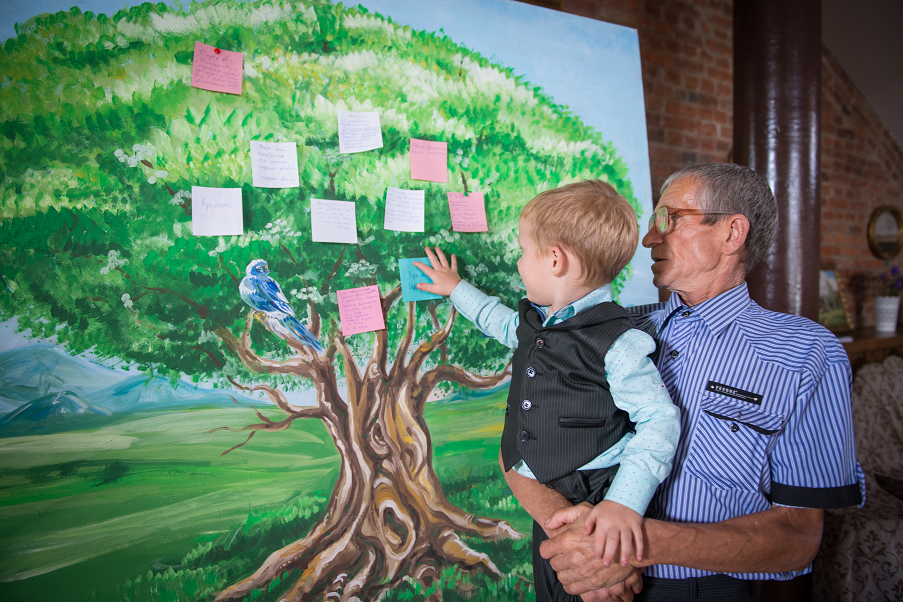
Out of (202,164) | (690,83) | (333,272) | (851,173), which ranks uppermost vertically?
(690,83)

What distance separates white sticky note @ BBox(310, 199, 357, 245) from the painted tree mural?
2cm

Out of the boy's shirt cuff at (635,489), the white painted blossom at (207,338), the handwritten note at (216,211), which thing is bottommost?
the boy's shirt cuff at (635,489)

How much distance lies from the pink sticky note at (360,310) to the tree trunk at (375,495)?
0.14ft

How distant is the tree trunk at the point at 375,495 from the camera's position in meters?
1.29

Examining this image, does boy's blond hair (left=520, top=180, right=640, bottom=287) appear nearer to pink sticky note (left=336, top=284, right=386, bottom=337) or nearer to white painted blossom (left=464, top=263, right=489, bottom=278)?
white painted blossom (left=464, top=263, right=489, bottom=278)

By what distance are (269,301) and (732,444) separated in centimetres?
119

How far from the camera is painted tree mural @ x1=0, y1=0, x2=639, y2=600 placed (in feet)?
3.63

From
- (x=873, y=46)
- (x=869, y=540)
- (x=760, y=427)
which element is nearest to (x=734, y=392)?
(x=760, y=427)

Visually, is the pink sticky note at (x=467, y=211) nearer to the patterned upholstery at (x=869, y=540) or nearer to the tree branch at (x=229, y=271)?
the tree branch at (x=229, y=271)

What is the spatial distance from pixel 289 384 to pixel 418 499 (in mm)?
521

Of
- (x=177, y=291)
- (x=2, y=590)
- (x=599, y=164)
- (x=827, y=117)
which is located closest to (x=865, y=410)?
(x=827, y=117)

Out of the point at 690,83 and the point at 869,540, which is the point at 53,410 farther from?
the point at 690,83

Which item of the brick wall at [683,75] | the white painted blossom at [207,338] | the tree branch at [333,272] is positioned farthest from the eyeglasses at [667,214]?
the brick wall at [683,75]

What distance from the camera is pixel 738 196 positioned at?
47.4 inches
